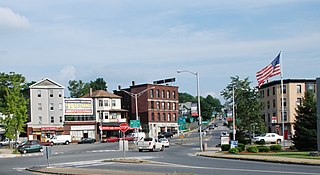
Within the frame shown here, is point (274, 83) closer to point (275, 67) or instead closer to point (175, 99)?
point (175, 99)

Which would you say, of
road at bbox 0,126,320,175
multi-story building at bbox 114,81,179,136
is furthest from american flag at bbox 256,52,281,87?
multi-story building at bbox 114,81,179,136

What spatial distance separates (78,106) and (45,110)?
8301mm

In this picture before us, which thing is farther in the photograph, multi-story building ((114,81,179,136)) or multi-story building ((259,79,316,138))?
multi-story building ((114,81,179,136))

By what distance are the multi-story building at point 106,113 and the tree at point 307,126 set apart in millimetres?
64430

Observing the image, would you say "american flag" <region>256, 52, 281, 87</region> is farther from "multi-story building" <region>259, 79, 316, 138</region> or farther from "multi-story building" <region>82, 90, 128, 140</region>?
"multi-story building" <region>82, 90, 128, 140</region>

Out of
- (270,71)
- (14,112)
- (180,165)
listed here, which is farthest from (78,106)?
(180,165)

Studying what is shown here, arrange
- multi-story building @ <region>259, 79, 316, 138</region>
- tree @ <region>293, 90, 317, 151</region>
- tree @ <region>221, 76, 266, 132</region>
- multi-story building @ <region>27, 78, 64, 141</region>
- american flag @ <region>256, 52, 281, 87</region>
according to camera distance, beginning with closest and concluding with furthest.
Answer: tree @ <region>293, 90, 317, 151</region> → american flag @ <region>256, 52, 281, 87</region> → tree @ <region>221, 76, 266, 132</region> → multi-story building @ <region>27, 78, 64, 141</region> → multi-story building @ <region>259, 79, 316, 138</region>

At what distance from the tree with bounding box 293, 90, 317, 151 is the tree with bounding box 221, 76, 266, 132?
41.3 ft

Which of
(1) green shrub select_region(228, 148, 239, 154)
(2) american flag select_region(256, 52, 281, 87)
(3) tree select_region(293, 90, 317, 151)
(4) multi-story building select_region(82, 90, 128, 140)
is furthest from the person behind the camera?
(4) multi-story building select_region(82, 90, 128, 140)

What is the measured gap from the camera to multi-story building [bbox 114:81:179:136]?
397 feet

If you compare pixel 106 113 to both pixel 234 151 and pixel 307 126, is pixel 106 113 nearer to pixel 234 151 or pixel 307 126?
pixel 307 126

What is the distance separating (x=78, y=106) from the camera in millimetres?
109312

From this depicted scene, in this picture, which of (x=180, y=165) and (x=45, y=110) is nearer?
(x=180, y=165)

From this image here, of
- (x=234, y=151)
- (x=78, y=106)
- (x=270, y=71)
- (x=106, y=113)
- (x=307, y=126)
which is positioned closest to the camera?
(x=234, y=151)
